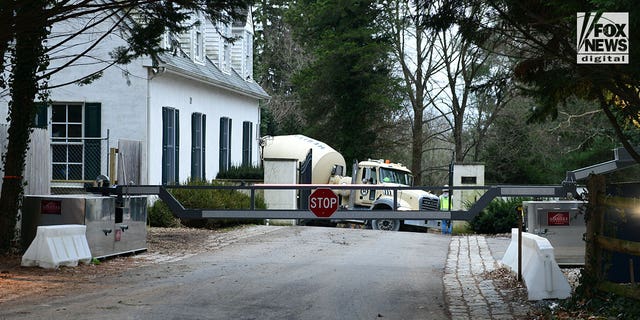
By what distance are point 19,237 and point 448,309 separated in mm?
9189

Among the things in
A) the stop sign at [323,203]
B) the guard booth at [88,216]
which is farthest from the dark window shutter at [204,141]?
the stop sign at [323,203]

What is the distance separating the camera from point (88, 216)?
1638cm

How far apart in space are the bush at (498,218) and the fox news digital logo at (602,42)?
16.5m

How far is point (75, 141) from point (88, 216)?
11.9 m

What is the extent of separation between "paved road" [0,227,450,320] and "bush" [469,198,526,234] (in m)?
7.46

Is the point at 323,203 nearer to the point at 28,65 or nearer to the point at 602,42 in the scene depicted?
the point at 602,42

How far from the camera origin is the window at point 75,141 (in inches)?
1081

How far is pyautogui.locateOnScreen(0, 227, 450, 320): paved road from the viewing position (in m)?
10.8

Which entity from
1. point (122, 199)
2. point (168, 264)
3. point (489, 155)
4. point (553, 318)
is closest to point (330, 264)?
point (168, 264)

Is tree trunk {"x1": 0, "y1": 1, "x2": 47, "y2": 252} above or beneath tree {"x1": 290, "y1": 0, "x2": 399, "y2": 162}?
beneath

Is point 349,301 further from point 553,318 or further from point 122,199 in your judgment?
point 122,199

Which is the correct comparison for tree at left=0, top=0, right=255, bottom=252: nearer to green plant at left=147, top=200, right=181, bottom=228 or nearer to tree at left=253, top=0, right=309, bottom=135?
green plant at left=147, top=200, right=181, bottom=228

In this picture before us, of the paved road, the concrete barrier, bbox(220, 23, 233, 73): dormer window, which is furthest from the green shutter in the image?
the concrete barrier

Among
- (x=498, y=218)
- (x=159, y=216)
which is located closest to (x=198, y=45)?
(x=159, y=216)
